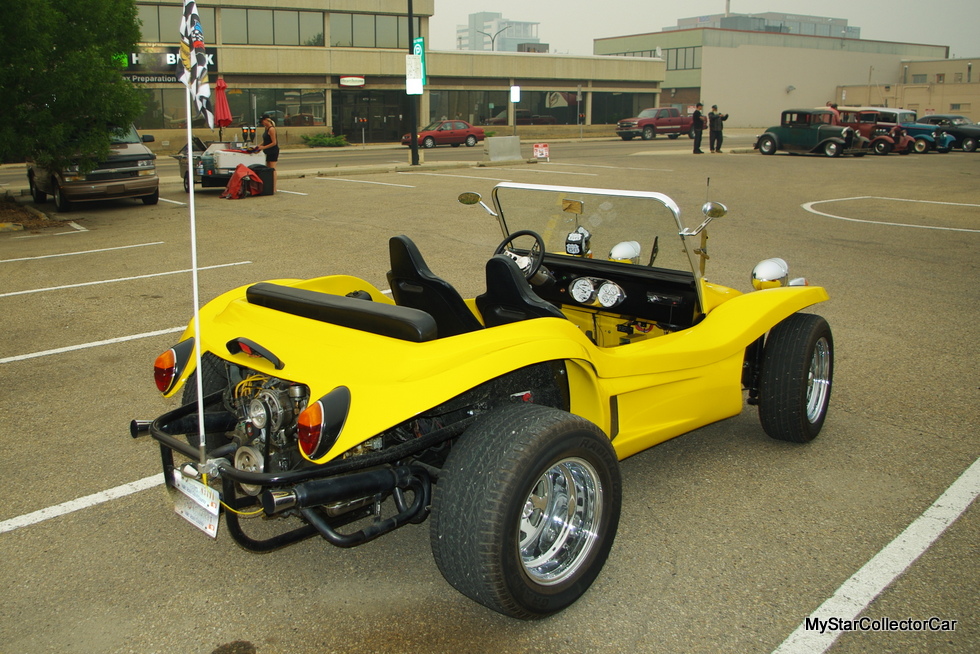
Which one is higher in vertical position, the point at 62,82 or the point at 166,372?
the point at 62,82

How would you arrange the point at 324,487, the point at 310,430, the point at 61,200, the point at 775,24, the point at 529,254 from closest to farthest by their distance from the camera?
the point at 310,430 < the point at 324,487 < the point at 529,254 < the point at 61,200 < the point at 775,24

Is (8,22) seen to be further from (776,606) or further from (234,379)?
(776,606)

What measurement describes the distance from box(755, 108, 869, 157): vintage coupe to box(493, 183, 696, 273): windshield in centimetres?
2549

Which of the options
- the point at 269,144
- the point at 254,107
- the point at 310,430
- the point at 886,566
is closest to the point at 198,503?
the point at 310,430

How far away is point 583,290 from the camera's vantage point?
448 cm

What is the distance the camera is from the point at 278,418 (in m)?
2.99

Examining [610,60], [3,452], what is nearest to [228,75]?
[610,60]

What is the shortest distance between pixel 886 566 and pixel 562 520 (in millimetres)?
1353

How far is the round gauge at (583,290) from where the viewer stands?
4.46 metres

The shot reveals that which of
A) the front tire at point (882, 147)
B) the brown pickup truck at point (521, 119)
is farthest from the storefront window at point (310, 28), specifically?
the front tire at point (882, 147)

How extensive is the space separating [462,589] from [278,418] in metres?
0.90

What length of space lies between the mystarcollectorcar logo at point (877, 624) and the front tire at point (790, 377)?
1.46 meters

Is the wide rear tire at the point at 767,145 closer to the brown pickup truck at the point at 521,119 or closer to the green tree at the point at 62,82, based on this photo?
the green tree at the point at 62,82

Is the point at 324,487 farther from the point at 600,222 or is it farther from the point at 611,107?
the point at 611,107
